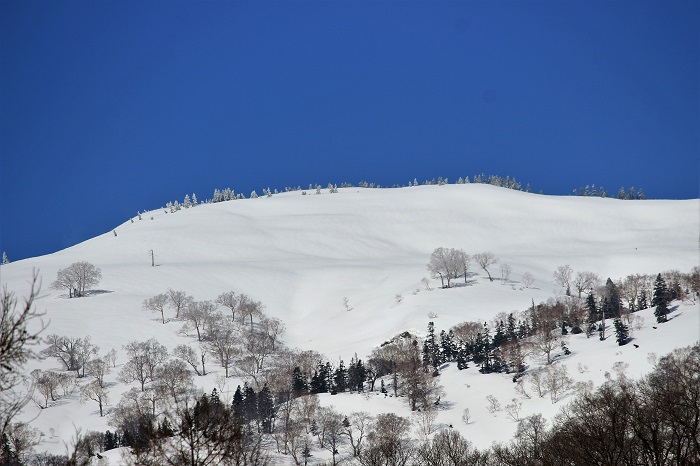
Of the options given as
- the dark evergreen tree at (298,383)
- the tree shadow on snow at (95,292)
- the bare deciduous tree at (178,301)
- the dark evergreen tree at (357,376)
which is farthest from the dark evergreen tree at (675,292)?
the tree shadow on snow at (95,292)

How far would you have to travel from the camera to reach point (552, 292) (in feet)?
415

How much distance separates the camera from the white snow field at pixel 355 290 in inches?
2569

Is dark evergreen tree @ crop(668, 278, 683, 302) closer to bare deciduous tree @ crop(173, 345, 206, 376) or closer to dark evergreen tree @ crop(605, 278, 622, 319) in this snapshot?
dark evergreen tree @ crop(605, 278, 622, 319)

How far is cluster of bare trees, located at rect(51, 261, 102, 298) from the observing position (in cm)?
12225

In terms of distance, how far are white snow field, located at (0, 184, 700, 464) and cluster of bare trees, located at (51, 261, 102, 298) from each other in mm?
3502

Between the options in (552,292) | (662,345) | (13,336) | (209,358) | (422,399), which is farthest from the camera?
(552,292)

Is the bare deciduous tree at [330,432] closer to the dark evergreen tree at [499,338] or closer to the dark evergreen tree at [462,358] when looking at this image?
the dark evergreen tree at [462,358]

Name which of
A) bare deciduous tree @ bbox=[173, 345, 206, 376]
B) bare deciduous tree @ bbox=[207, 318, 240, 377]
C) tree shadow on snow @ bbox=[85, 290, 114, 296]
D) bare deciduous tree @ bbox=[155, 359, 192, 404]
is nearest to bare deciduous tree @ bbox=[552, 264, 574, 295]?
bare deciduous tree @ bbox=[207, 318, 240, 377]

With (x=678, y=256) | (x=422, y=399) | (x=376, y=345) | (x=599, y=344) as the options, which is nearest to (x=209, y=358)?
(x=376, y=345)

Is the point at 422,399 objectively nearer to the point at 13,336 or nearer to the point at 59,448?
the point at 59,448

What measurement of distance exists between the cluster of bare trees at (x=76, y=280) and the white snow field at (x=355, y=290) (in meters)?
3.50

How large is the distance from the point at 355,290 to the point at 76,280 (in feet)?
238

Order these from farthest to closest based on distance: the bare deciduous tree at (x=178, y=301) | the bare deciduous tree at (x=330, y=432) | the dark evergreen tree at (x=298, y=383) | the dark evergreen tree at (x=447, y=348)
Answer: the bare deciduous tree at (x=178, y=301) → the dark evergreen tree at (x=447, y=348) → the dark evergreen tree at (x=298, y=383) → the bare deciduous tree at (x=330, y=432)

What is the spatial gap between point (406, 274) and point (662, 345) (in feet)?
289
